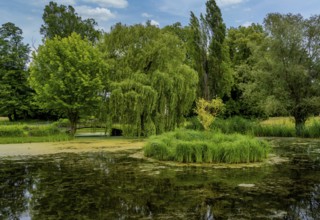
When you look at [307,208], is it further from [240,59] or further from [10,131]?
[240,59]

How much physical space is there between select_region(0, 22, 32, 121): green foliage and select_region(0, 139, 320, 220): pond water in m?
25.9

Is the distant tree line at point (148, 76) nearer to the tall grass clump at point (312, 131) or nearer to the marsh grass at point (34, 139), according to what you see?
the tall grass clump at point (312, 131)

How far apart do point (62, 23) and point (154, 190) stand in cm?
4291

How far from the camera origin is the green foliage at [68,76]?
19797 mm

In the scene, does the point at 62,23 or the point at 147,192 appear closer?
the point at 147,192

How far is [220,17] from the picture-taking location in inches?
1052

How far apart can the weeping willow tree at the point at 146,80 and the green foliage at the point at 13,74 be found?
1785 centimetres

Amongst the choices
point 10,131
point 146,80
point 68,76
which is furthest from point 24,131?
point 146,80

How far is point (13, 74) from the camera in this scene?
36750 mm

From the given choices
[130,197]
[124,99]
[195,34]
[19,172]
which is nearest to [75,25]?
[195,34]

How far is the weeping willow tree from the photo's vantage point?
18.9m

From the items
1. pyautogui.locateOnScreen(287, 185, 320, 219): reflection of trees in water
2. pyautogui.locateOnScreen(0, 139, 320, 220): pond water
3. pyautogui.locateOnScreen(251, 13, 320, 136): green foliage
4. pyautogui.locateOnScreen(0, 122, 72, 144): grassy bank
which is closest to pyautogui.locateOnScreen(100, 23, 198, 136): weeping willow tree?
pyautogui.locateOnScreen(0, 122, 72, 144): grassy bank

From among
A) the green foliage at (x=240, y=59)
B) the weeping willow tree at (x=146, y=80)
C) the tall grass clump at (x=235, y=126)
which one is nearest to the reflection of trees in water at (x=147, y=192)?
the weeping willow tree at (x=146, y=80)

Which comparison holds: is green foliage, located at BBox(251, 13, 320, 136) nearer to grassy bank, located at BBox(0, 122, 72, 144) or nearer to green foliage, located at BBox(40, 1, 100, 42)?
grassy bank, located at BBox(0, 122, 72, 144)
